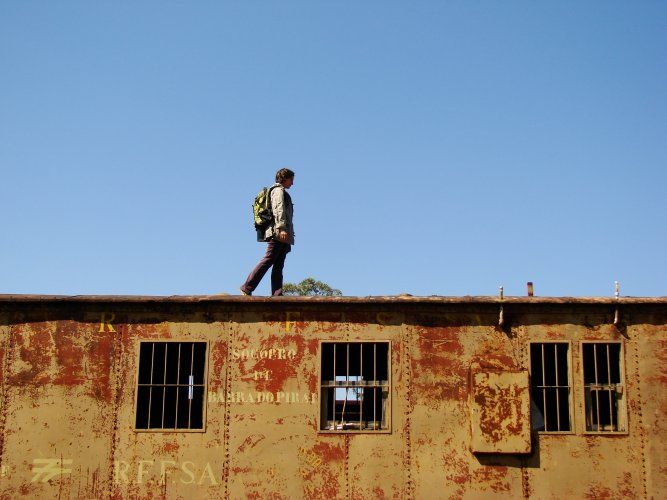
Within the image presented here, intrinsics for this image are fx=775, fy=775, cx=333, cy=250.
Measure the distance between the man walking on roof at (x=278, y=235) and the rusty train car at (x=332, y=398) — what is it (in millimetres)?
1144

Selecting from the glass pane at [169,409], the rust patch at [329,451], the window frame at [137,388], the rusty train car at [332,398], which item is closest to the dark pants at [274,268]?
the rusty train car at [332,398]

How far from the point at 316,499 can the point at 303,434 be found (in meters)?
0.99

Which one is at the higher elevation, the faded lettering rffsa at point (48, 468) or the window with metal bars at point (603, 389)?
the window with metal bars at point (603, 389)

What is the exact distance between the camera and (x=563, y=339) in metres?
12.3

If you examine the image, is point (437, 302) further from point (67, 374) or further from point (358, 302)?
point (67, 374)

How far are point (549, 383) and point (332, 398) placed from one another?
3455mm

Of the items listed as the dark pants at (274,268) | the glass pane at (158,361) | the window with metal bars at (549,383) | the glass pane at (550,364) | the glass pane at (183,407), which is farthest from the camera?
the dark pants at (274,268)

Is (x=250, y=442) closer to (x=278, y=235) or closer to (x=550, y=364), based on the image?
(x=278, y=235)

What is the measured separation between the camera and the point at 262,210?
1381 centimetres

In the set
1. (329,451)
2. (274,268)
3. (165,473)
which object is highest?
(274,268)

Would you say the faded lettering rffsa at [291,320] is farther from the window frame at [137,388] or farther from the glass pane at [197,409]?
the glass pane at [197,409]

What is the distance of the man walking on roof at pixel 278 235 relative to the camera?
13539mm

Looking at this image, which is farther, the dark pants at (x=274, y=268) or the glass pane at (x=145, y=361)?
the dark pants at (x=274, y=268)

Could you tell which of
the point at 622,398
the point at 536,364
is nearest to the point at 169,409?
the point at 536,364
